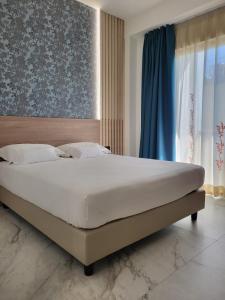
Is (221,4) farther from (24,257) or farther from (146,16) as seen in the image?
(24,257)

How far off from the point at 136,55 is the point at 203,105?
1.66 m

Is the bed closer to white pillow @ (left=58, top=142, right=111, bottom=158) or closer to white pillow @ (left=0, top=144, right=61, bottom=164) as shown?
white pillow @ (left=0, top=144, right=61, bottom=164)

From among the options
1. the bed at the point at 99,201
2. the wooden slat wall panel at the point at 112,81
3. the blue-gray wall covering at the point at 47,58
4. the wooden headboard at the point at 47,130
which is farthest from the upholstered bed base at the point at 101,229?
the wooden slat wall panel at the point at 112,81

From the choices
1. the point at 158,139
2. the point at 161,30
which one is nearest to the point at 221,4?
the point at 161,30

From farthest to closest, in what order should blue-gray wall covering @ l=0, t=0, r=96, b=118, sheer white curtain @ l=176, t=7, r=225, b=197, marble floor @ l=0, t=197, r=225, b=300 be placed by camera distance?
sheer white curtain @ l=176, t=7, r=225, b=197 → blue-gray wall covering @ l=0, t=0, r=96, b=118 → marble floor @ l=0, t=197, r=225, b=300

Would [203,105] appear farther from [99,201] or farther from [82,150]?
[99,201]

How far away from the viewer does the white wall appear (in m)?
3.42

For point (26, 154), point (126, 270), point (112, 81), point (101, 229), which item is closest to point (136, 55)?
point (112, 81)

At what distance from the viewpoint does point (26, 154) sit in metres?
2.61

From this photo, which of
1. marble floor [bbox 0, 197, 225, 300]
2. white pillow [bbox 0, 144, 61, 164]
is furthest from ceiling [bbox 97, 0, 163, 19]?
marble floor [bbox 0, 197, 225, 300]

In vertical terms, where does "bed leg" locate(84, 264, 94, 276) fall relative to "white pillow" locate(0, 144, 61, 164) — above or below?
below

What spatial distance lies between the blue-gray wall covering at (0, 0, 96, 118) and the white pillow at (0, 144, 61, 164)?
1.86 feet

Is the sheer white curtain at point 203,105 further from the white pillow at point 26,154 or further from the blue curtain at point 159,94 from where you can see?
the white pillow at point 26,154

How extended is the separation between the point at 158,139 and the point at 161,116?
14.6 inches
